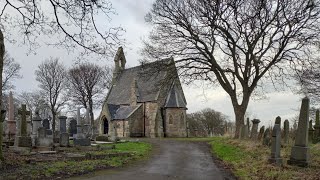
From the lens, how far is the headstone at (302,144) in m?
10.7

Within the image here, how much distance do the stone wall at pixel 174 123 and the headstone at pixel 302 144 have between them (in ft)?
102

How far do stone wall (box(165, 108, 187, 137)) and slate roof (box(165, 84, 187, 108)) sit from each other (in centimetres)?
55

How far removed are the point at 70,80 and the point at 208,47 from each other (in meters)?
34.5

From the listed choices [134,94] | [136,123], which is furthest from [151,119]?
[134,94]

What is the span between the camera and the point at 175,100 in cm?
4297

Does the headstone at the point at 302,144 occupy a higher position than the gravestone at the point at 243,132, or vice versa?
the headstone at the point at 302,144

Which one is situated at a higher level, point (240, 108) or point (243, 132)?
point (240, 108)

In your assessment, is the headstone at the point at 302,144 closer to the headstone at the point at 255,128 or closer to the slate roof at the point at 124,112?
the headstone at the point at 255,128

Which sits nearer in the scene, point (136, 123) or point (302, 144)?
point (302, 144)

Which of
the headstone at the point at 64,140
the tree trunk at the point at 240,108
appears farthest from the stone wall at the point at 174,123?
the headstone at the point at 64,140

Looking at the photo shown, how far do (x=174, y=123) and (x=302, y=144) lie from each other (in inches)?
1242

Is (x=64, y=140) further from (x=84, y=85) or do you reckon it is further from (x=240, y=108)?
(x=84, y=85)

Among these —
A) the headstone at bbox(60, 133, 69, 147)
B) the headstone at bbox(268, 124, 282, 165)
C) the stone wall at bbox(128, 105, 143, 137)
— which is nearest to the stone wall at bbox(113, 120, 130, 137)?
the stone wall at bbox(128, 105, 143, 137)

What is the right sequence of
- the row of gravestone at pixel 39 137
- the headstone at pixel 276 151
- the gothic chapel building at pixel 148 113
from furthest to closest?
the gothic chapel building at pixel 148 113 → the row of gravestone at pixel 39 137 → the headstone at pixel 276 151
